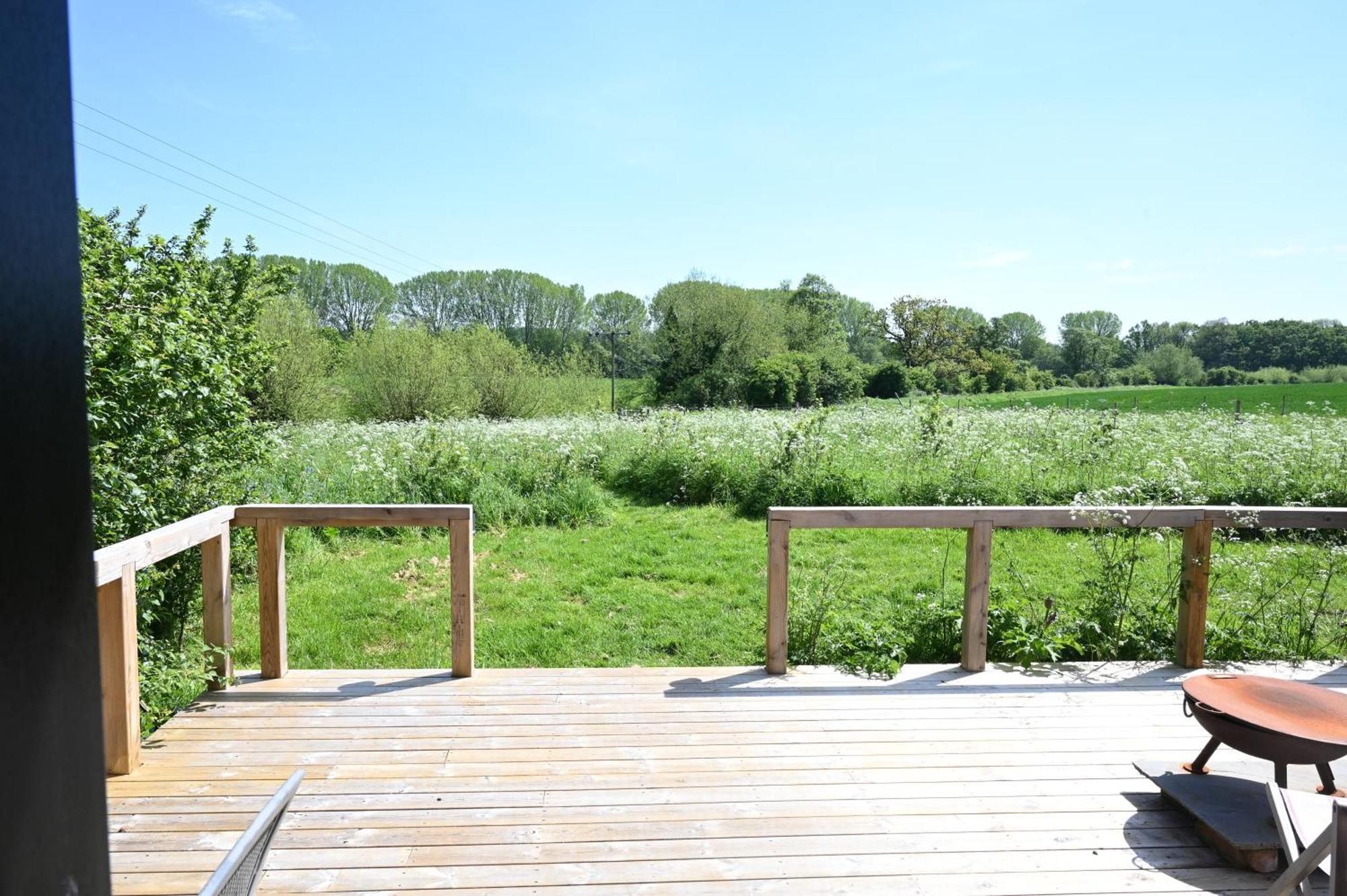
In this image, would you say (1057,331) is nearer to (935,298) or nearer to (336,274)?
(935,298)

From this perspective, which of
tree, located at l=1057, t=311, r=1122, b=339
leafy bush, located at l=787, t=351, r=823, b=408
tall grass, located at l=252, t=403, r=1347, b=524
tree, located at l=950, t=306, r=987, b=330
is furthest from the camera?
tree, located at l=1057, t=311, r=1122, b=339

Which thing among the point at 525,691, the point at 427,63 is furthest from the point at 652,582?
the point at 427,63

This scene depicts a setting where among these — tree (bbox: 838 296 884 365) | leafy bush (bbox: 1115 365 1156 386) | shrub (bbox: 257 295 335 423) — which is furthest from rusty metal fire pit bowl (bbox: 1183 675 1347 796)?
leafy bush (bbox: 1115 365 1156 386)

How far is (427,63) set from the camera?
417 inches

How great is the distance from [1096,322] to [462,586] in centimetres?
7803

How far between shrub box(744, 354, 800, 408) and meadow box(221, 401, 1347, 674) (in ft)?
54.9

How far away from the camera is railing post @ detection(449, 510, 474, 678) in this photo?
428cm

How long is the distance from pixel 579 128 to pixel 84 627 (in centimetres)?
1632

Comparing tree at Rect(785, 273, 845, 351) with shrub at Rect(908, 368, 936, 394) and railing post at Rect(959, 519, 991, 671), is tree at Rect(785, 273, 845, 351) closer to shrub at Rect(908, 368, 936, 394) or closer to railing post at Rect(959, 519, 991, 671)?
shrub at Rect(908, 368, 936, 394)

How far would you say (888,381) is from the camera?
37.9 metres

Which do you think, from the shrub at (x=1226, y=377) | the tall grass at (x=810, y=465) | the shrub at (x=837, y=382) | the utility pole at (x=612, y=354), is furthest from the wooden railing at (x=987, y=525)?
the shrub at (x=1226, y=377)

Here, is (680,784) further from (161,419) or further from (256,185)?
(256,185)

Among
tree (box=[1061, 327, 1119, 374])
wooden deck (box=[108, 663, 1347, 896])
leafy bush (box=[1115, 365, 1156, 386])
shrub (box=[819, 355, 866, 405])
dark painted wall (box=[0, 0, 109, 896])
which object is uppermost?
tree (box=[1061, 327, 1119, 374])

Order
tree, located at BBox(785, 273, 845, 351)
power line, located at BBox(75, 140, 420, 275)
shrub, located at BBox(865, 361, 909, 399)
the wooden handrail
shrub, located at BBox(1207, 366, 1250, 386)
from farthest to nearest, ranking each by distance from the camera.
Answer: shrub, located at BBox(1207, 366, 1250, 386) → tree, located at BBox(785, 273, 845, 351) → shrub, located at BBox(865, 361, 909, 399) → power line, located at BBox(75, 140, 420, 275) → the wooden handrail
